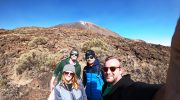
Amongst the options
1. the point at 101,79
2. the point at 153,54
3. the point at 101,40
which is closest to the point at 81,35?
the point at 101,40

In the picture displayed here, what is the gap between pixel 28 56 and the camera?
18672 millimetres

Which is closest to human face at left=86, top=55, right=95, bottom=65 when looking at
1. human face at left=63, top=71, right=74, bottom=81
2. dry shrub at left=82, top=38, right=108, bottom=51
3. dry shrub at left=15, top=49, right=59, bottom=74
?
human face at left=63, top=71, right=74, bottom=81

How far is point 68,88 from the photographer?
211 inches

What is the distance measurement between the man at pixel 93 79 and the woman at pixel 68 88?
1.77 feet

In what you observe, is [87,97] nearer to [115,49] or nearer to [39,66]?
[39,66]

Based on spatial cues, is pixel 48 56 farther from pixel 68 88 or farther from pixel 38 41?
pixel 68 88

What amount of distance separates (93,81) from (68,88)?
0.92 meters

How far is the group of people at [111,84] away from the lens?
2.43 ft

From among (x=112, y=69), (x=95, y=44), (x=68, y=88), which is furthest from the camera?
(x=95, y=44)

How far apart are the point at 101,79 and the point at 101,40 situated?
1613 centimetres

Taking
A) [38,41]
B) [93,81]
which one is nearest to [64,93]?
[93,81]

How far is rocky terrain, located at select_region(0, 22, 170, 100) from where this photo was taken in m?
15.7

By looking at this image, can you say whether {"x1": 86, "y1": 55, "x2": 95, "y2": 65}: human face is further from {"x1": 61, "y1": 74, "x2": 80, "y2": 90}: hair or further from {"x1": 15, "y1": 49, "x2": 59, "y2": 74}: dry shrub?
{"x1": 15, "y1": 49, "x2": 59, "y2": 74}: dry shrub

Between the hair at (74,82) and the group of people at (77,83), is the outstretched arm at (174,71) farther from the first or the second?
the hair at (74,82)
